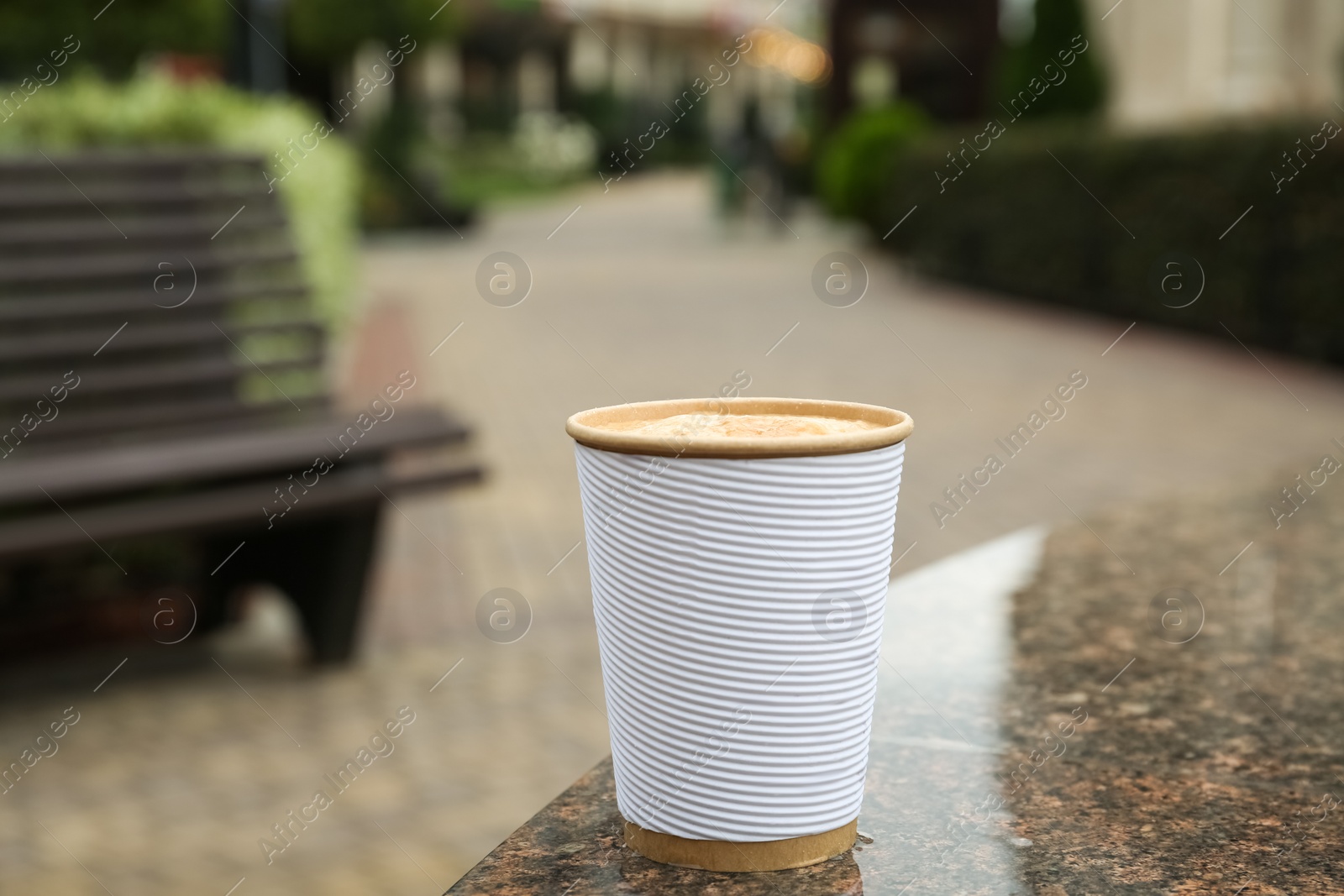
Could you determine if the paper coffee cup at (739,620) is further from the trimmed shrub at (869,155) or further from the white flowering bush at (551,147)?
the white flowering bush at (551,147)

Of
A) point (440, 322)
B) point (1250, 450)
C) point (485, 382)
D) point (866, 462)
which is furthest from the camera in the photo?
point (440, 322)

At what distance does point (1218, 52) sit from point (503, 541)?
1267 cm

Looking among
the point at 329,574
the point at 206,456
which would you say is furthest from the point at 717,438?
the point at 329,574

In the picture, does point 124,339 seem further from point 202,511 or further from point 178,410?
point 202,511

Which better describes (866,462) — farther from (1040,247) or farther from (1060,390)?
(1040,247)

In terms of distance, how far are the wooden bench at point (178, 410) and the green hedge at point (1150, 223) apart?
7.06m

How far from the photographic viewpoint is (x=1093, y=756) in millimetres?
1352

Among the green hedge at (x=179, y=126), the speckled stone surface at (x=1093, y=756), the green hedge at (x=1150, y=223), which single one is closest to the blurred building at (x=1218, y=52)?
the green hedge at (x=1150, y=223)

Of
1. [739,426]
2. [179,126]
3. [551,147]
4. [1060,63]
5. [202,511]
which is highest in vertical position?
[1060,63]

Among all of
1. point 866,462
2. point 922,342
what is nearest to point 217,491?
point 866,462

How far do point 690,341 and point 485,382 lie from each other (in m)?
2.17

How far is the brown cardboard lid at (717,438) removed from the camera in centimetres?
99

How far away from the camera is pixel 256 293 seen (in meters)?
4.32

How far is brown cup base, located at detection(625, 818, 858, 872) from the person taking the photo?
3.56 ft
